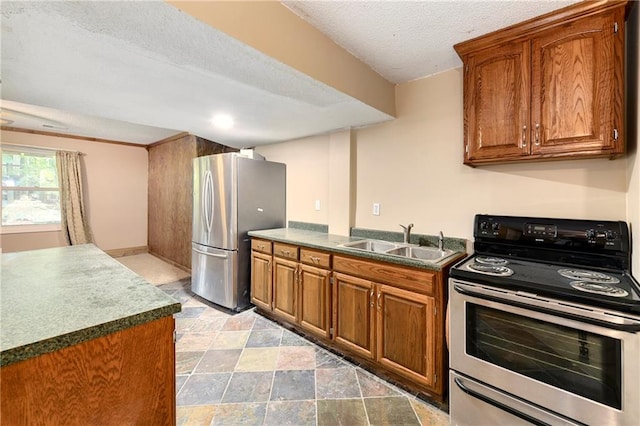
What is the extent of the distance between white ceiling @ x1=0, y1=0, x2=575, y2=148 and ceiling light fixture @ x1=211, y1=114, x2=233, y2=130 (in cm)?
A: 11

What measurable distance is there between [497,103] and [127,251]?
677 centimetres

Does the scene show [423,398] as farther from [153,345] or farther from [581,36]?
[581,36]

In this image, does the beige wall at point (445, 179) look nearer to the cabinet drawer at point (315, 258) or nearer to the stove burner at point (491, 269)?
the stove burner at point (491, 269)

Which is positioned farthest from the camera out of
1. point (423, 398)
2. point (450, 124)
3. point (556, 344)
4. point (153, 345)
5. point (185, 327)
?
point (185, 327)

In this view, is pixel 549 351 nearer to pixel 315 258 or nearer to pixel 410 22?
pixel 315 258

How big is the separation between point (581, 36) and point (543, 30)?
0.61 ft

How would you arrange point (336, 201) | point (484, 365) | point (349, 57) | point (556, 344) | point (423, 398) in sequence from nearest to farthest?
point (556, 344)
point (484, 365)
point (423, 398)
point (349, 57)
point (336, 201)

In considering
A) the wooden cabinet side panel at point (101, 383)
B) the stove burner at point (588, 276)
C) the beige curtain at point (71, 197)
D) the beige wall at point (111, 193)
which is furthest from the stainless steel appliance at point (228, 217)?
the beige wall at point (111, 193)

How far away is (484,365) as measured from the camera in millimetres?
1433

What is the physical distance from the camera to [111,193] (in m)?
5.50

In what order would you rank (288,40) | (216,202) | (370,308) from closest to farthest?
(288,40), (370,308), (216,202)

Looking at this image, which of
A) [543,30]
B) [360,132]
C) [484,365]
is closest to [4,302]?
[484,365]

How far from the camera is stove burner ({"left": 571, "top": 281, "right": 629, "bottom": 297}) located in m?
1.18

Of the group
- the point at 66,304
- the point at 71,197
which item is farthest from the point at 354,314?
the point at 71,197
